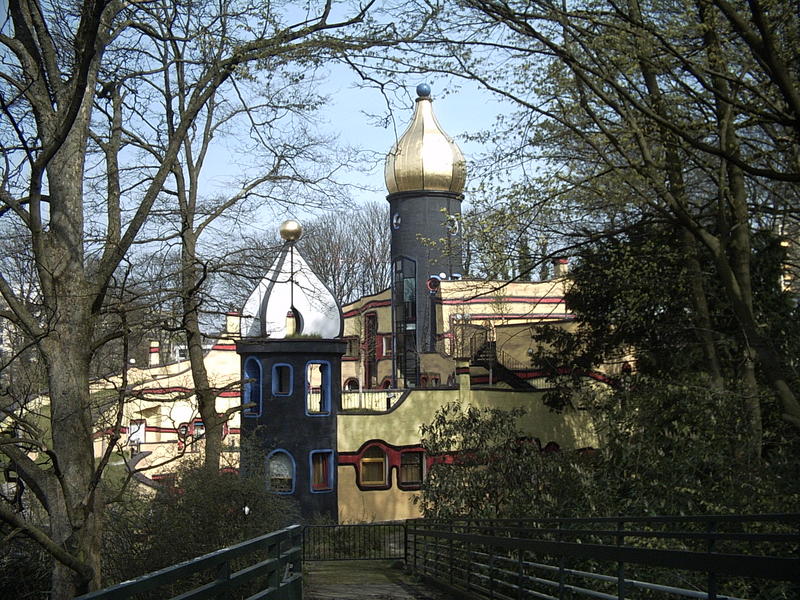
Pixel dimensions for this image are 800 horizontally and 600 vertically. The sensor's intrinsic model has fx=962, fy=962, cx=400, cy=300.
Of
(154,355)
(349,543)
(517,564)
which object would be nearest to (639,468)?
(517,564)

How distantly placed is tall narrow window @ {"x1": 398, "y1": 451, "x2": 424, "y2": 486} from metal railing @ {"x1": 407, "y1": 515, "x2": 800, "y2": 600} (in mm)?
8596

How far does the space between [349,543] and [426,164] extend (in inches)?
882

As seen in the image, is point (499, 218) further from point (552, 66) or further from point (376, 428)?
point (376, 428)

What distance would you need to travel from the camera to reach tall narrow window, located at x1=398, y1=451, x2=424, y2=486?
30516 millimetres

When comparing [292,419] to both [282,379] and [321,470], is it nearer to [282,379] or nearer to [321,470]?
[282,379]

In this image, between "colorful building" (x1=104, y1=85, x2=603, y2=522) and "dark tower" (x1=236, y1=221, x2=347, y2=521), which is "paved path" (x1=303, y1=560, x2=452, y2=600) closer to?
"colorful building" (x1=104, y1=85, x2=603, y2=522)

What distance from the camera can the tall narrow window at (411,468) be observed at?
30.5 meters

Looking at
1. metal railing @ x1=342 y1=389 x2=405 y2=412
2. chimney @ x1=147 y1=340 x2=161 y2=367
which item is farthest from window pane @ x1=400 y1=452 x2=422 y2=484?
chimney @ x1=147 y1=340 x2=161 y2=367

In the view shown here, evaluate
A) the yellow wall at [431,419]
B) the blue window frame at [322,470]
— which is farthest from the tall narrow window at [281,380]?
the yellow wall at [431,419]

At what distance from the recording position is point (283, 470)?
26141 mm

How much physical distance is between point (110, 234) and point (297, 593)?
3952 mm

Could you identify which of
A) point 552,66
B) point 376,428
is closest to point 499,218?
point 552,66

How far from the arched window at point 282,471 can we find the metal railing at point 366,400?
4810mm

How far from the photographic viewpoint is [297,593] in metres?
9.36
